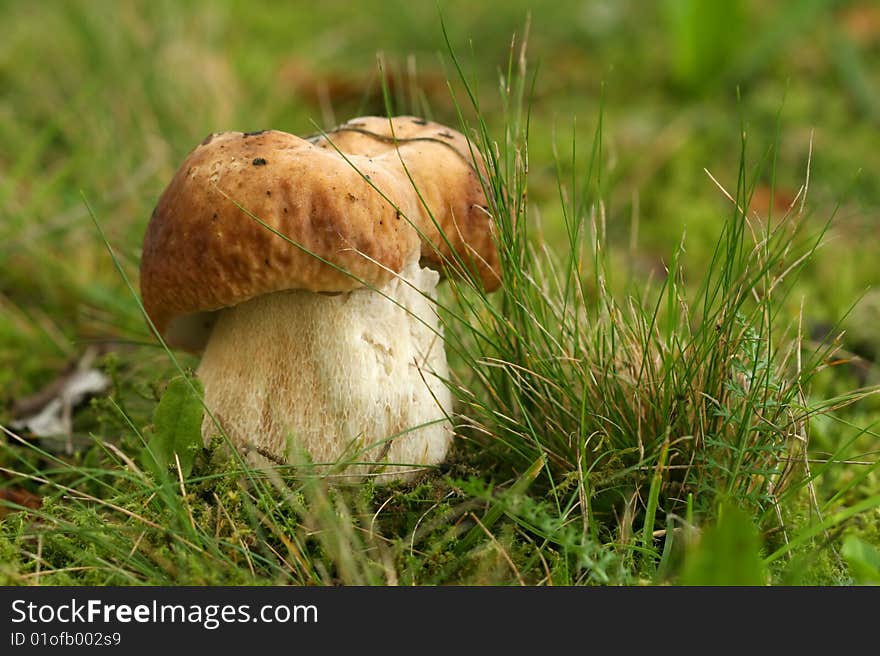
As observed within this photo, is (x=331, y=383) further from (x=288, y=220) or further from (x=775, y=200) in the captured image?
(x=775, y=200)

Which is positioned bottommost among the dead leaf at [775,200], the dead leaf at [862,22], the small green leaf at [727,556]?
the small green leaf at [727,556]

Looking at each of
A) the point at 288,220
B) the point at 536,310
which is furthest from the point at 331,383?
the point at 536,310

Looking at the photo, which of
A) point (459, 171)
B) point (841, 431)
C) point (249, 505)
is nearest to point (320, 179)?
point (459, 171)

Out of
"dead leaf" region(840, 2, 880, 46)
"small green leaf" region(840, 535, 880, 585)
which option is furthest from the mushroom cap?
"dead leaf" region(840, 2, 880, 46)

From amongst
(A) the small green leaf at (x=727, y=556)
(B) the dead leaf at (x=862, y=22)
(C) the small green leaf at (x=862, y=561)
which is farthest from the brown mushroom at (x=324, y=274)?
(B) the dead leaf at (x=862, y=22)

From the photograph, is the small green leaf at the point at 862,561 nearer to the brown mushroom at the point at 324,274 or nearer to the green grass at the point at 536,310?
the green grass at the point at 536,310

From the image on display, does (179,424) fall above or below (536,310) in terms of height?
below

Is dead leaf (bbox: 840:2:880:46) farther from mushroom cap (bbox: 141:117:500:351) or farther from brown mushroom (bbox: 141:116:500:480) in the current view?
mushroom cap (bbox: 141:117:500:351)
